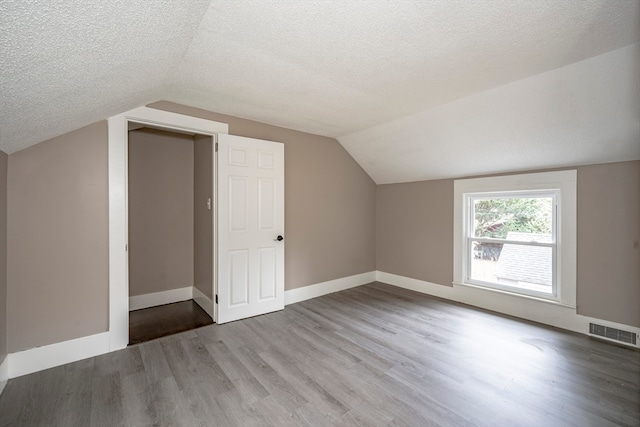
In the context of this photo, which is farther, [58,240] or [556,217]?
[556,217]

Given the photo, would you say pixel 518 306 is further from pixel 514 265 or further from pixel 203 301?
pixel 203 301

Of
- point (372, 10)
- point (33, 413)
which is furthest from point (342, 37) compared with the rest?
point (33, 413)

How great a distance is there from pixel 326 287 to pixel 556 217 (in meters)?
3.10

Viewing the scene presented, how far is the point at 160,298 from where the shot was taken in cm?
376

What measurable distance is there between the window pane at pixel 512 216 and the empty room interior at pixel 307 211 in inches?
1.2

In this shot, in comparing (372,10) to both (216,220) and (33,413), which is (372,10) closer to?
(216,220)

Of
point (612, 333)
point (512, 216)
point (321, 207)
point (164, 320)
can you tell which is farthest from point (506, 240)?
point (164, 320)

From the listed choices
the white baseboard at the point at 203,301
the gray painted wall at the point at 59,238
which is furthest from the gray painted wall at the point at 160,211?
the gray painted wall at the point at 59,238

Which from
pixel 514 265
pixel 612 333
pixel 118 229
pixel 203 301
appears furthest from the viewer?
pixel 203 301

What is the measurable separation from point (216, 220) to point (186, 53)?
1.72 m

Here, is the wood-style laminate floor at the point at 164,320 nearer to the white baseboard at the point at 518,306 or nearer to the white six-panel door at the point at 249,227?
the white six-panel door at the point at 249,227

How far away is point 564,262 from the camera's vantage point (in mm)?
3012

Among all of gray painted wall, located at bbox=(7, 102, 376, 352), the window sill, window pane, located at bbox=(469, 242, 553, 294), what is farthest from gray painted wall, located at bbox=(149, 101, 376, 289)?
window pane, located at bbox=(469, 242, 553, 294)

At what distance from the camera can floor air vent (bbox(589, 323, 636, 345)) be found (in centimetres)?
258
